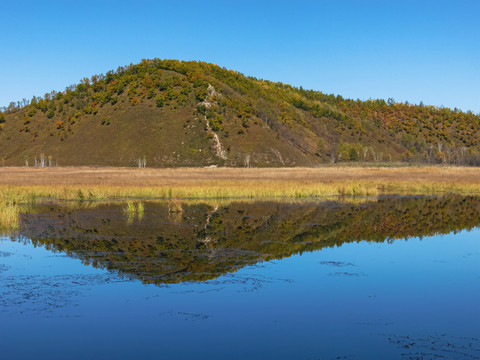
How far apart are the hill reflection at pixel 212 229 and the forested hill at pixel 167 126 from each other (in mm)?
76743

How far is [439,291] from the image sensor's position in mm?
13531

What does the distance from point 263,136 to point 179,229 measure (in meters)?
99.0

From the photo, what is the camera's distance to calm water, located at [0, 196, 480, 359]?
961cm

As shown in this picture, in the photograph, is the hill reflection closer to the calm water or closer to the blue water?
the calm water

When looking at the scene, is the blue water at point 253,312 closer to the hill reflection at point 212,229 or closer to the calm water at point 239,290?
the calm water at point 239,290

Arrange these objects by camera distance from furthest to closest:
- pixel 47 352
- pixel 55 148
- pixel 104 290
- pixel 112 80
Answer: pixel 112 80
pixel 55 148
pixel 104 290
pixel 47 352

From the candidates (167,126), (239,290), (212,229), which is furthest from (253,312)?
(167,126)

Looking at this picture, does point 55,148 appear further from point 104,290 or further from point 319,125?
point 104,290

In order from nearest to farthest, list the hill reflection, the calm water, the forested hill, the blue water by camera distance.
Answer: the blue water, the calm water, the hill reflection, the forested hill

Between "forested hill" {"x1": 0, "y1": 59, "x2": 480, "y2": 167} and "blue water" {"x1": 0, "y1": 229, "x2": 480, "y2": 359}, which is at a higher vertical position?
"forested hill" {"x1": 0, "y1": 59, "x2": 480, "y2": 167}

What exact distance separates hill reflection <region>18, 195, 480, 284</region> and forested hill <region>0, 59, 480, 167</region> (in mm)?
76743

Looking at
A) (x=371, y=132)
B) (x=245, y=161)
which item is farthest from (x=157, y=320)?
(x=371, y=132)

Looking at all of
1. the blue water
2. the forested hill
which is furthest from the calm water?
the forested hill

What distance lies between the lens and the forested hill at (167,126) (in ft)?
375
